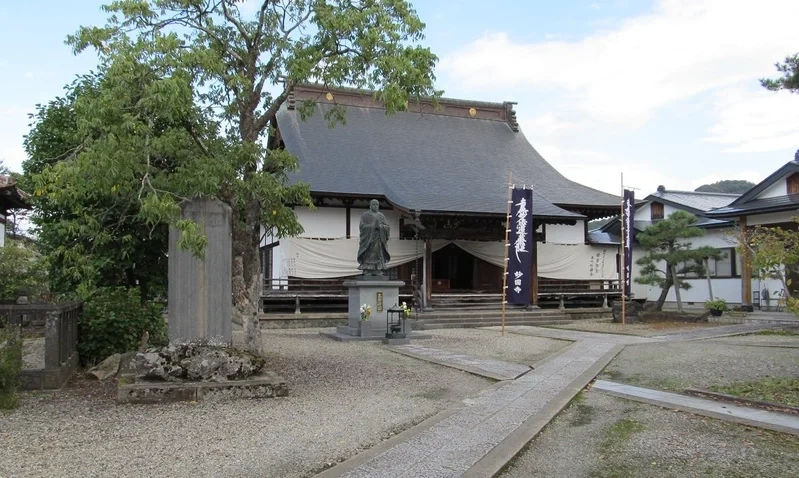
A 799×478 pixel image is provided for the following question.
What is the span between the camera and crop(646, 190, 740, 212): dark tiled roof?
27.1m

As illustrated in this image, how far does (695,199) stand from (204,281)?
27.3m

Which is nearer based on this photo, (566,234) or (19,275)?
(19,275)

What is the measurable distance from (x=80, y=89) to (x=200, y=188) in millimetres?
4299

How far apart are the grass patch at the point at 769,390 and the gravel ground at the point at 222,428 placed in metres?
3.04

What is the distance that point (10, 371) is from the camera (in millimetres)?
6398

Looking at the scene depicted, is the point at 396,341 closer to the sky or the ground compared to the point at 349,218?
closer to the ground

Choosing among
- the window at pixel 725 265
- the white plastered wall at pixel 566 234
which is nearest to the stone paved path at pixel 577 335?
the white plastered wall at pixel 566 234

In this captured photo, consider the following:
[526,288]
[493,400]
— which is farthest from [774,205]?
[493,400]

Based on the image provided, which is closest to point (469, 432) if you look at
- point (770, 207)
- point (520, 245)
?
point (520, 245)

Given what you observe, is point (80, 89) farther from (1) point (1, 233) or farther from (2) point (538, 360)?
(1) point (1, 233)

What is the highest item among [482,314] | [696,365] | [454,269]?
[454,269]

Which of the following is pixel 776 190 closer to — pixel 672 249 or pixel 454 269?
pixel 672 249

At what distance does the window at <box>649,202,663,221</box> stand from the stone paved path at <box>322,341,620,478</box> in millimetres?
21003

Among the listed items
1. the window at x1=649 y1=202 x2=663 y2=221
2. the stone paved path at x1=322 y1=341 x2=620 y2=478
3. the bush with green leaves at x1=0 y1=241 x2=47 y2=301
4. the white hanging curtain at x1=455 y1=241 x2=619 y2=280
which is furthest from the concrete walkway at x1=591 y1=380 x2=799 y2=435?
the window at x1=649 y1=202 x2=663 y2=221
